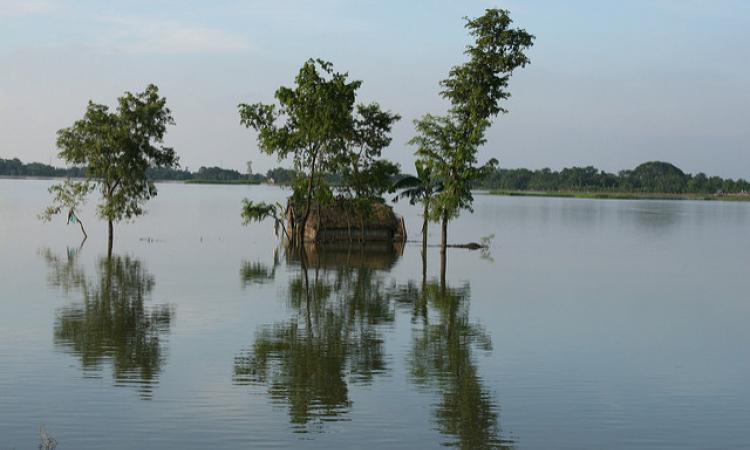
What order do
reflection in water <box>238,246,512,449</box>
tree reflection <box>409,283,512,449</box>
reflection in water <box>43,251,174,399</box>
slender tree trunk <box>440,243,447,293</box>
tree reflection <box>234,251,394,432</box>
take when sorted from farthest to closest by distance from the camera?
1. slender tree trunk <box>440,243,447,293</box>
2. reflection in water <box>43,251,174,399</box>
3. tree reflection <box>234,251,394,432</box>
4. reflection in water <box>238,246,512,449</box>
5. tree reflection <box>409,283,512,449</box>

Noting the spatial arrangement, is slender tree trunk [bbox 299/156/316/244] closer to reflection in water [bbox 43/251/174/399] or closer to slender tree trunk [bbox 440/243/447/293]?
slender tree trunk [bbox 440/243/447/293]

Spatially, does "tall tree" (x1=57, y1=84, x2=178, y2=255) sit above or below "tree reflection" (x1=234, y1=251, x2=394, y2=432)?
above

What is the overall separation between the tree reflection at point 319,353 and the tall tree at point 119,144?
18945mm

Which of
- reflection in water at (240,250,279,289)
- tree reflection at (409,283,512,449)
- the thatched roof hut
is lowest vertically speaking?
tree reflection at (409,283,512,449)

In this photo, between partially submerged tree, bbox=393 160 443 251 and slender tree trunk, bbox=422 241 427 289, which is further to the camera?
partially submerged tree, bbox=393 160 443 251

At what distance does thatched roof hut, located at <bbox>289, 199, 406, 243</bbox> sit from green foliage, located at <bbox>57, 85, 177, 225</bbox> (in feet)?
32.8

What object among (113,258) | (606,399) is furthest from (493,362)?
(113,258)

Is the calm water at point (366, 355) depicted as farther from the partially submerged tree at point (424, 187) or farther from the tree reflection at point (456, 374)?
the partially submerged tree at point (424, 187)

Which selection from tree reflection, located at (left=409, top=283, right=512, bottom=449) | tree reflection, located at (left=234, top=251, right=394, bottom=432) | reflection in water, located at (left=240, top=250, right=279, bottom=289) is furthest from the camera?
reflection in water, located at (left=240, top=250, right=279, bottom=289)

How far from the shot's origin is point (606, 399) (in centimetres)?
1691

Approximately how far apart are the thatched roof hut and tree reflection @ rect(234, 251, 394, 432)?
20921 millimetres

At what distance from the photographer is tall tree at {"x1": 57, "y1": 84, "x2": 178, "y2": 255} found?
4619 cm

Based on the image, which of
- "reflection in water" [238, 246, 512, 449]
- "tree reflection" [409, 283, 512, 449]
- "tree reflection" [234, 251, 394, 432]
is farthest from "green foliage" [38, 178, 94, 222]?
"tree reflection" [409, 283, 512, 449]

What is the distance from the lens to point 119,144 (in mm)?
46000
